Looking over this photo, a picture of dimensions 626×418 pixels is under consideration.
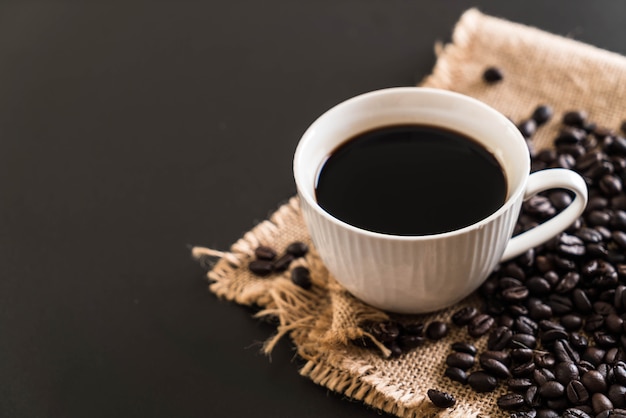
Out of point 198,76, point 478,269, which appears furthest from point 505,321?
point 198,76

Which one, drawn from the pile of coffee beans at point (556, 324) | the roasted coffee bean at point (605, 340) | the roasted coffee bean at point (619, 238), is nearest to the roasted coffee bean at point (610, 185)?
the pile of coffee beans at point (556, 324)

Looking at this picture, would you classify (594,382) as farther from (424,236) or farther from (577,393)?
(424,236)

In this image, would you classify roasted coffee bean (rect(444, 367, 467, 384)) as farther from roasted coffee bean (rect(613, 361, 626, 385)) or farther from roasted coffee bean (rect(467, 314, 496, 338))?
roasted coffee bean (rect(613, 361, 626, 385))

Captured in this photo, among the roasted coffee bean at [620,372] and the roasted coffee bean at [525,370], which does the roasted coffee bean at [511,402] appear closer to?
the roasted coffee bean at [525,370]

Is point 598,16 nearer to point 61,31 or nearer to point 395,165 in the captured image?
point 395,165

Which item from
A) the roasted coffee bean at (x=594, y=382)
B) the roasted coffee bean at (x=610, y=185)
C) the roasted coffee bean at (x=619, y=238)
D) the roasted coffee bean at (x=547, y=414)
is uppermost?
the roasted coffee bean at (x=610, y=185)

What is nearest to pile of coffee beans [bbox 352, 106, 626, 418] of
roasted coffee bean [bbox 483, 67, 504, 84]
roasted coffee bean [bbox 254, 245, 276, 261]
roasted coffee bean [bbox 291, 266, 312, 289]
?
roasted coffee bean [bbox 291, 266, 312, 289]

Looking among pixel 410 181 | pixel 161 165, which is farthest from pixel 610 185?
pixel 161 165
